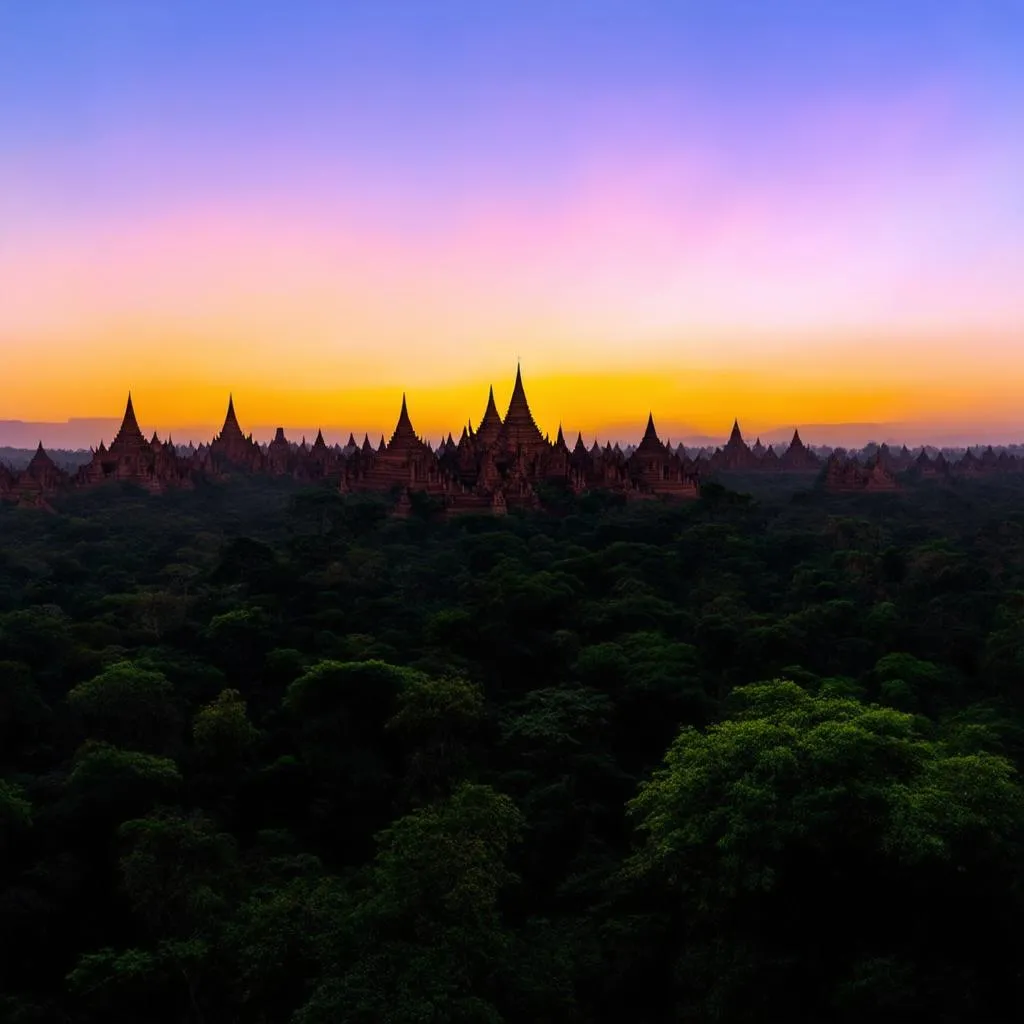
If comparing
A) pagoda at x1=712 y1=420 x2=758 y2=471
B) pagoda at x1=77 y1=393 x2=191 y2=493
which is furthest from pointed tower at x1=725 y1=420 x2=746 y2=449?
pagoda at x1=77 y1=393 x2=191 y2=493

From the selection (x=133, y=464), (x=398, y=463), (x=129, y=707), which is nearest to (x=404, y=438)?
(x=398, y=463)

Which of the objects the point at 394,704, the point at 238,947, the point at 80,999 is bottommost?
the point at 80,999

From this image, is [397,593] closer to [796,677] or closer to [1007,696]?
[796,677]

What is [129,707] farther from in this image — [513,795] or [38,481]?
[38,481]

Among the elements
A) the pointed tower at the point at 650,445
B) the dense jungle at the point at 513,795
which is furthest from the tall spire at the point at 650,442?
the dense jungle at the point at 513,795

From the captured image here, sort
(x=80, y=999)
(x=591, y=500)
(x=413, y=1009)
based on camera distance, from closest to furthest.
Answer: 1. (x=413, y=1009)
2. (x=80, y=999)
3. (x=591, y=500)

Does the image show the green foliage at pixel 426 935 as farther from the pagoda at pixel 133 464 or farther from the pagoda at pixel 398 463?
the pagoda at pixel 133 464

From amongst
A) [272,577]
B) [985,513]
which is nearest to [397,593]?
[272,577]

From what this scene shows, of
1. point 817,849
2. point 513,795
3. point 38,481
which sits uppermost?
point 38,481
